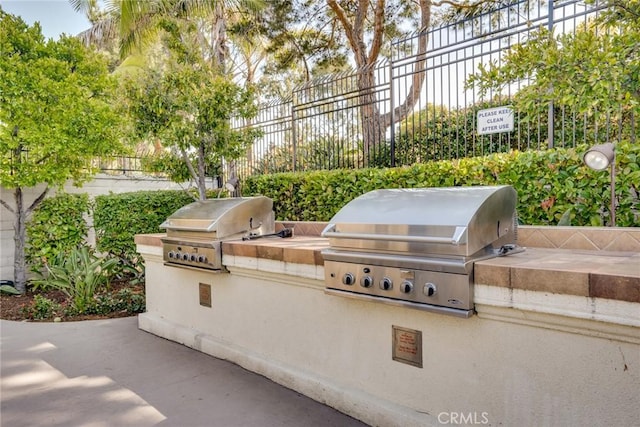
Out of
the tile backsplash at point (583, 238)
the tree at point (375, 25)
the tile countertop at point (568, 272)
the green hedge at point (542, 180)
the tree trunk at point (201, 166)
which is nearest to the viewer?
the tile countertop at point (568, 272)

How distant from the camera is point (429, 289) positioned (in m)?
1.97

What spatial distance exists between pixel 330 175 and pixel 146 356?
2.71m

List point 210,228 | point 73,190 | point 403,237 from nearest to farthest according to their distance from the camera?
point 403,237 < point 210,228 < point 73,190

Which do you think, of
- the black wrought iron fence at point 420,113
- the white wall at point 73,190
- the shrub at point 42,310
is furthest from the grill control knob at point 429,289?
the white wall at point 73,190

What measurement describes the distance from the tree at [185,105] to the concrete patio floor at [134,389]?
2280mm

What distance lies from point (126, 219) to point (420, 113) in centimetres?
450

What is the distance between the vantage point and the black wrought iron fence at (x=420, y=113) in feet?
13.7

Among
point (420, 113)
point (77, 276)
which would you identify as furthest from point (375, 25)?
point (77, 276)

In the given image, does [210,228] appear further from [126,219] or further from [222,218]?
[126,219]

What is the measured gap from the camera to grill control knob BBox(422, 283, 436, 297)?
1957mm

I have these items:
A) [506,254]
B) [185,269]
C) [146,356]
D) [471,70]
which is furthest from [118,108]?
[506,254]

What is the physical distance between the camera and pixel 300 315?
2850 millimetres

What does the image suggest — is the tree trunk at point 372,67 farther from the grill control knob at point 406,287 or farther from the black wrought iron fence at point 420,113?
the grill control knob at point 406,287

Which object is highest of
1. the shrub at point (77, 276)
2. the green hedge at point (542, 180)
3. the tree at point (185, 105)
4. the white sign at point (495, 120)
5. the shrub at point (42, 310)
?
the tree at point (185, 105)
